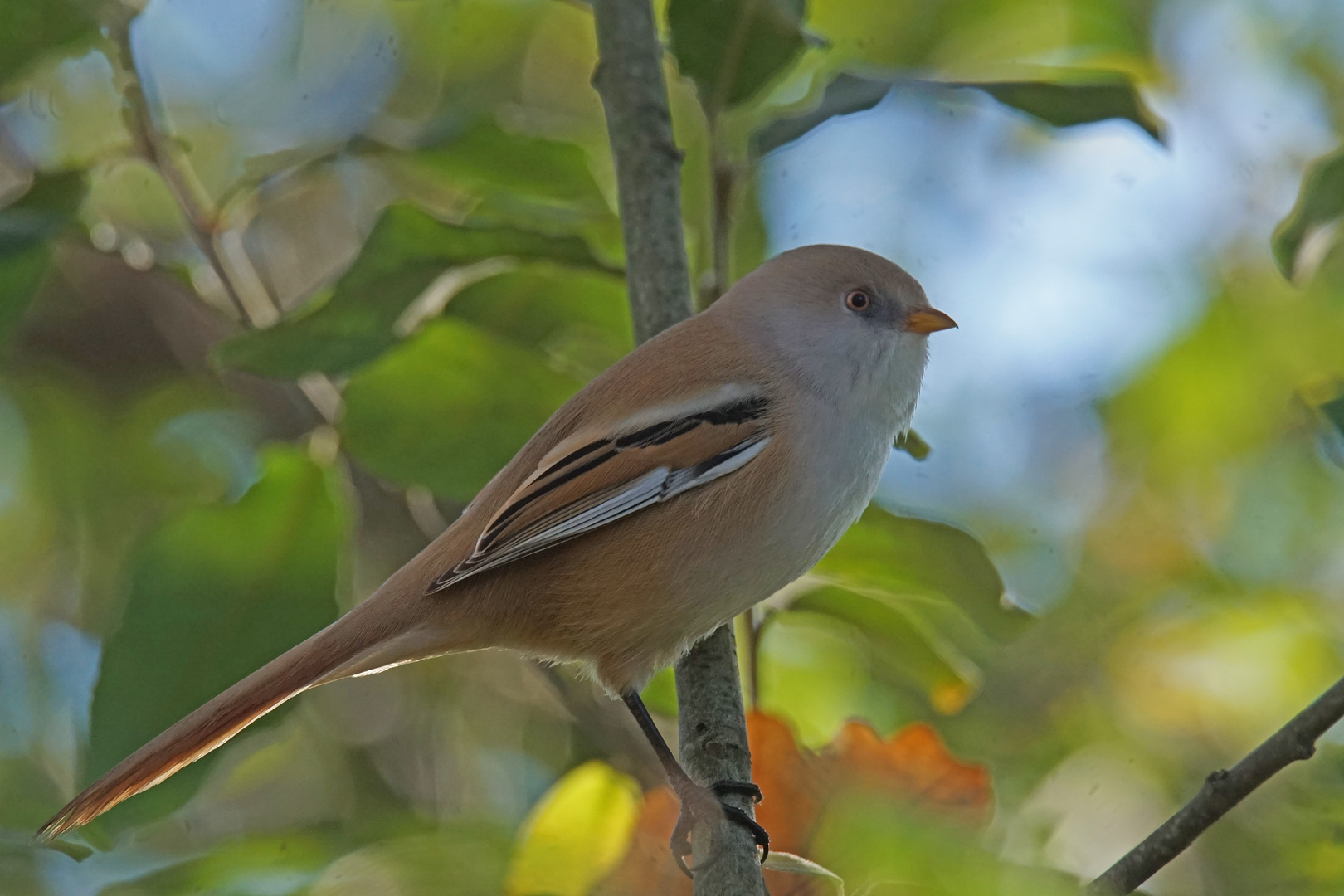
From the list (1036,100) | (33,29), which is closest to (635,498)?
(1036,100)

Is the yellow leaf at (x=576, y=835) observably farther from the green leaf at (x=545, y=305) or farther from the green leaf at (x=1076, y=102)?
the green leaf at (x=1076, y=102)

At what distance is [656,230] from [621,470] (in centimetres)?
51

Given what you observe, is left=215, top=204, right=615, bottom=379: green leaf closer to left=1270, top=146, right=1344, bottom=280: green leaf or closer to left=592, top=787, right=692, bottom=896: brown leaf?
left=592, top=787, right=692, bottom=896: brown leaf

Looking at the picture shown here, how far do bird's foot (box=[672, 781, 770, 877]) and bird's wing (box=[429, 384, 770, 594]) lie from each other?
1.67 feet

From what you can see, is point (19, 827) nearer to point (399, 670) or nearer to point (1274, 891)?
point (399, 670)

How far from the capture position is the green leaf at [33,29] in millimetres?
2170

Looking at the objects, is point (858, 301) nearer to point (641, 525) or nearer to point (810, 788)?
point (641, 525)

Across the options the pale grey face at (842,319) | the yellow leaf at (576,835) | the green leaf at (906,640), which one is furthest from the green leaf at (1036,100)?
the yellow leaf at (576,835)

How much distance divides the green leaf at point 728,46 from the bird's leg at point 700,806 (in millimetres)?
1265

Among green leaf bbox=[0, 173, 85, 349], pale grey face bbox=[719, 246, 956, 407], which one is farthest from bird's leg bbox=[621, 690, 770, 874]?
green leaf bbox=[0, 173, 85, 349]

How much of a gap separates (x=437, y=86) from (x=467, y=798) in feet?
6.25

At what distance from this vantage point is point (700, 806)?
1.91 metres

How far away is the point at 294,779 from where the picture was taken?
11.2 feet

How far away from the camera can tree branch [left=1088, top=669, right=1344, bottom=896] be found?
1.60 meters
